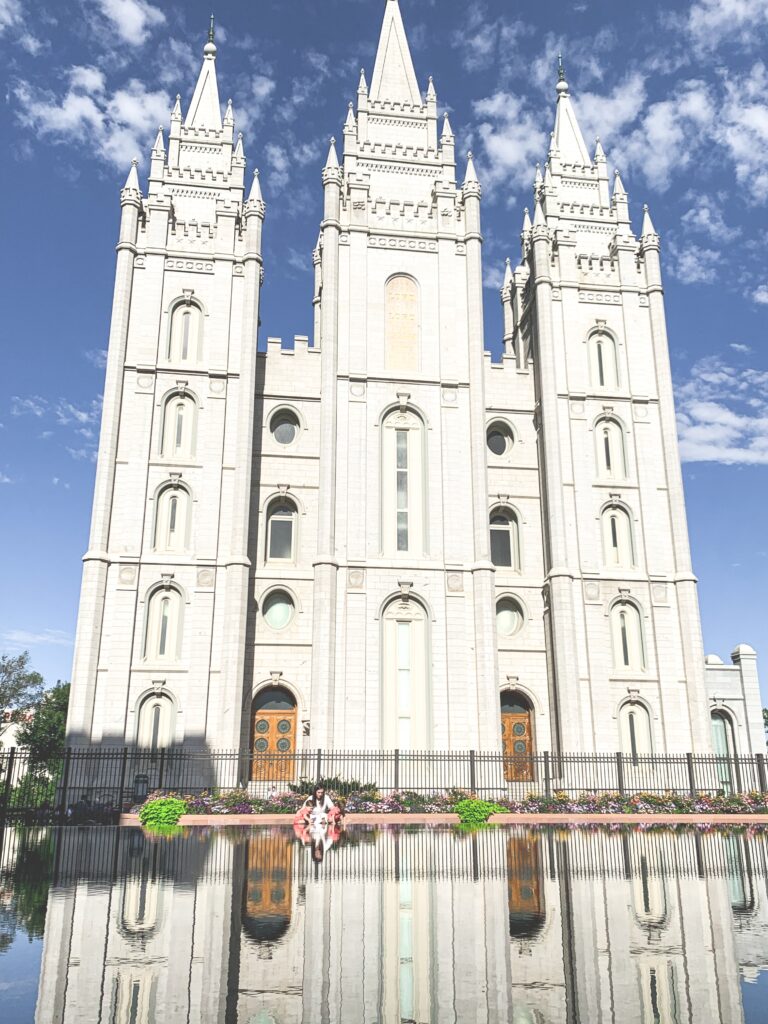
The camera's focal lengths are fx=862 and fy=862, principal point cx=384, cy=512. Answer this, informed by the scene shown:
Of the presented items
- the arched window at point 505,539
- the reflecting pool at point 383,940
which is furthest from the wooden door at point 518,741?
the reflecting pool at point 383,940

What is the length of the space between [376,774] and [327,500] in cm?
966

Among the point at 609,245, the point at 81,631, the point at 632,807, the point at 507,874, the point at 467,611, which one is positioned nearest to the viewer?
the point at 507,874

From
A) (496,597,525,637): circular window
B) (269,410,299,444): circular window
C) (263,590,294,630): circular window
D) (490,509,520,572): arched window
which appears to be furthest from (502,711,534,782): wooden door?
(269,410,299,444): circular window

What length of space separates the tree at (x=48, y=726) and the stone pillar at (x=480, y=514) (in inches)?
1108

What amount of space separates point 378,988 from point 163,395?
2844 cm

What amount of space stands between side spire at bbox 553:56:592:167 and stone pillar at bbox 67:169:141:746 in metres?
20.4

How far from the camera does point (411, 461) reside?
110 ft

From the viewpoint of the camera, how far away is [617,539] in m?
33.9

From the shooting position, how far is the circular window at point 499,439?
36.1 m

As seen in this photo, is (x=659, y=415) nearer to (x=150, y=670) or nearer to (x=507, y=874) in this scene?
(x=150, y=670)

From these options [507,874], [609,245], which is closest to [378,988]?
[507,874]

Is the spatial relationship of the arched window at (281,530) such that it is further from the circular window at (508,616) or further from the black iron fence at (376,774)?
the circular window at (508,616)

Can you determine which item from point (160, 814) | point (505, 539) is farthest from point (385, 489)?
point (160, 814)

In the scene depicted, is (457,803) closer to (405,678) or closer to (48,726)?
(405,678)
